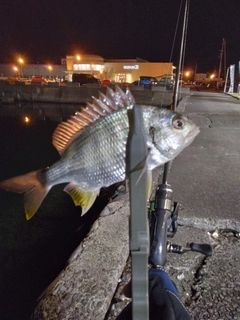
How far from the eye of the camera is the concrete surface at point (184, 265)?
2.24 m

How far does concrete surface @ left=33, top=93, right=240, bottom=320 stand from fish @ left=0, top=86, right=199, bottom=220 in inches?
44.6

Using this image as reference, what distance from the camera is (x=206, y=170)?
5.51 metres

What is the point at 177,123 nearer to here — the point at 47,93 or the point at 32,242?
the point at 32,242

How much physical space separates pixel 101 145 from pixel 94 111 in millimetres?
195

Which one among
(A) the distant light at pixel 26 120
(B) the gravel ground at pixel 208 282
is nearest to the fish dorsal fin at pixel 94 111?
(B) the gravel ground at pixel 208 282

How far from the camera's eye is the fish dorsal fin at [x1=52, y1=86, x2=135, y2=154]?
141cm

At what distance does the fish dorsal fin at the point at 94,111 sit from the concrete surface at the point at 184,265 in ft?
4.69

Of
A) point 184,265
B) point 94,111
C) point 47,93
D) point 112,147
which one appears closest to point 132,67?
point 47,93

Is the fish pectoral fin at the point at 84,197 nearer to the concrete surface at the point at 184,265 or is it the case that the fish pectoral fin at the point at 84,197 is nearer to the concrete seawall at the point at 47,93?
the concrete surface at the point at 184,265

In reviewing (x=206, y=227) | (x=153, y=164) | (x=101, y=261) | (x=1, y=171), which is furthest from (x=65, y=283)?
(x=1, y=171)

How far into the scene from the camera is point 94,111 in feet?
4.81

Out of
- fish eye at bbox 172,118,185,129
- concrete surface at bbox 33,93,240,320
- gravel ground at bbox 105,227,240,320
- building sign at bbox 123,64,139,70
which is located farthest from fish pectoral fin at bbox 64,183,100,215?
building sign at bbox 123,64,139,70

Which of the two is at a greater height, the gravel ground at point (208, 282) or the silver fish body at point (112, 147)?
the silver fish body at point (112, 147)

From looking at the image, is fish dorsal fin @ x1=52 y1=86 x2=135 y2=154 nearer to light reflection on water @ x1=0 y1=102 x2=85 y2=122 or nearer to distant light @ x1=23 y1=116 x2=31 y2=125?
distant light @ x1=23 y1=116 x2=31 y2=125
